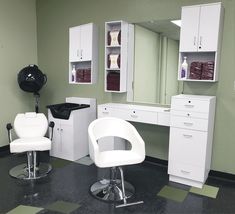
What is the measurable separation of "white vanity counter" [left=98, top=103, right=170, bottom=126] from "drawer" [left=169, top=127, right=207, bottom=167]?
215 mm

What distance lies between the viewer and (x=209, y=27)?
2.78 metres

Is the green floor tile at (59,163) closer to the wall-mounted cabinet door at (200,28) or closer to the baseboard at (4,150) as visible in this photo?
the baseboard at (4,150)

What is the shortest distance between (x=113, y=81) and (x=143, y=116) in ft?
2.57

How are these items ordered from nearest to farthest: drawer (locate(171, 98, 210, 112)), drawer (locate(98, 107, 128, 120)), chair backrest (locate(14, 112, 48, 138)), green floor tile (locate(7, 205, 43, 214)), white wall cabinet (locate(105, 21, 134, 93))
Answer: green floor tile (locate(7, 205, 43, 214)) < drawer (locate(171, 98, 210, 112)) < chair backrest (locate(14, 112, 48, 138)) < drawer (locate(98, 107, 128, 120)) < white wall cabinet (locate(105, 21, 134, 93))

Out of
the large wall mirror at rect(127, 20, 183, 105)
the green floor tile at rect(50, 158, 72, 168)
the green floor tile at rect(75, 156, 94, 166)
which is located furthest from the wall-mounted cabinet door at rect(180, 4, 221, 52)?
the green floor tile at rect(50, 158, 72, 168)

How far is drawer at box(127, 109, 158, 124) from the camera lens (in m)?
3.16

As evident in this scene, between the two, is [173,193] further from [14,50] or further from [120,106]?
[14,50]

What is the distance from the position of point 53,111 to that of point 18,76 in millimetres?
885

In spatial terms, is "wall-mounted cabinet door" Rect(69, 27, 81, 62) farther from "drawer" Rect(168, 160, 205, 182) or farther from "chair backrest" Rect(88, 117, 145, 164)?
"drawer" Rect(168, 160, 205, 182)

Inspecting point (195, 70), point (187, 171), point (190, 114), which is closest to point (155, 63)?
point (195, 70)

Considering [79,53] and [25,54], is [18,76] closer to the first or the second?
[25,54]

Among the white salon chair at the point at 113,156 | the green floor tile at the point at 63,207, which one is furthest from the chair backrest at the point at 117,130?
the green floor tile at the point at 63,207

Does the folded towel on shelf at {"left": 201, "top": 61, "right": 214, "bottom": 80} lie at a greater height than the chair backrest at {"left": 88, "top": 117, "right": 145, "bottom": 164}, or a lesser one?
greater

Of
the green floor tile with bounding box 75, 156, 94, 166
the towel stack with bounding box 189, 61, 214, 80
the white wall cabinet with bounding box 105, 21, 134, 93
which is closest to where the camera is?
the towel stack with bounding box 189, 61, 214, 80
